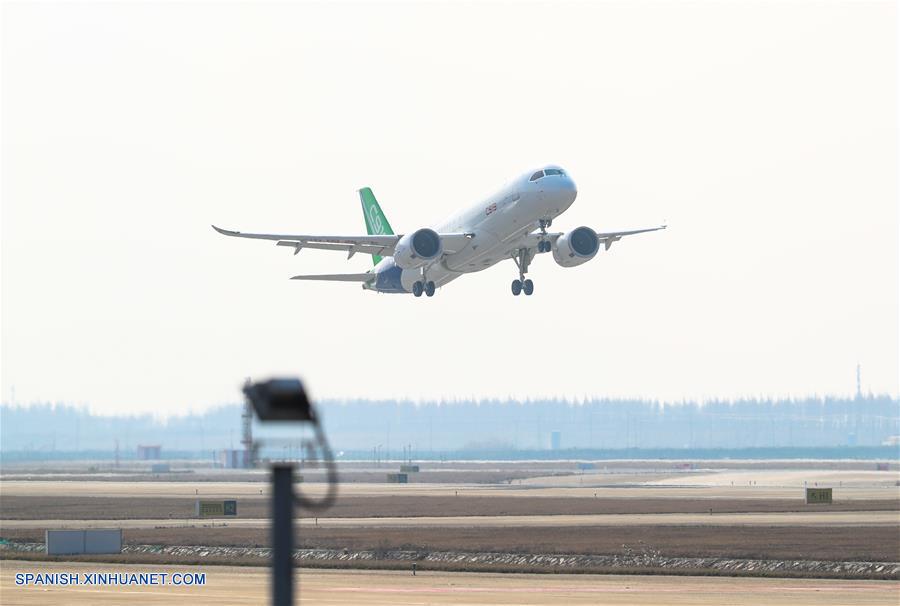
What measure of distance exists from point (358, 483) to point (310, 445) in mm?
136908

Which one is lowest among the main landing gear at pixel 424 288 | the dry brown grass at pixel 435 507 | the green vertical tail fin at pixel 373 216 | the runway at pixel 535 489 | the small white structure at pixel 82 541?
the runway at pixel 535 489

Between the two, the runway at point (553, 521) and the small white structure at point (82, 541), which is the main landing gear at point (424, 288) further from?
the small white structure at point (82, 541)

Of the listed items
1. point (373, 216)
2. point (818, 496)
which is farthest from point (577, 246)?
point (818, 496)

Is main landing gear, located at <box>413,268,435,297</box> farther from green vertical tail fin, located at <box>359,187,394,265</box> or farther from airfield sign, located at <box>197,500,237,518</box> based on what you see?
airfield sign, located at <box>197,500,237,518</box>

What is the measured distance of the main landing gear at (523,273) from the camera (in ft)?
258

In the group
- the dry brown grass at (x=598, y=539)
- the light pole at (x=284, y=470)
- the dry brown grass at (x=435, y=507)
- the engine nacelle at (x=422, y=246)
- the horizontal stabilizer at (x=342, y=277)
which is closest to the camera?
the light pole at (x=284, y=470)

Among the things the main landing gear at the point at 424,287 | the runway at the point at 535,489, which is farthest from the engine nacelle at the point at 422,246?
the runway at the point at 535,489

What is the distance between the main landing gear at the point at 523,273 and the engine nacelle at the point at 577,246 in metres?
1.64

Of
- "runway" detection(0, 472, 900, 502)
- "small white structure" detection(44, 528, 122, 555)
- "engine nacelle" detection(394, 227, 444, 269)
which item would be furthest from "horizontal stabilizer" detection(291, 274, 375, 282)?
"runway" detection(0, 472, 900, 502)

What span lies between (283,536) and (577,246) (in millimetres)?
63767

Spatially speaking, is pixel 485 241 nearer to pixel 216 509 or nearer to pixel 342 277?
pixel 342 277

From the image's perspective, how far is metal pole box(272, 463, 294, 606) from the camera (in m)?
14.8

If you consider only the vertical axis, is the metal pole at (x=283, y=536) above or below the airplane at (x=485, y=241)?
below

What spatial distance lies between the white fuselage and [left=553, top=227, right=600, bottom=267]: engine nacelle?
8.61 feet
